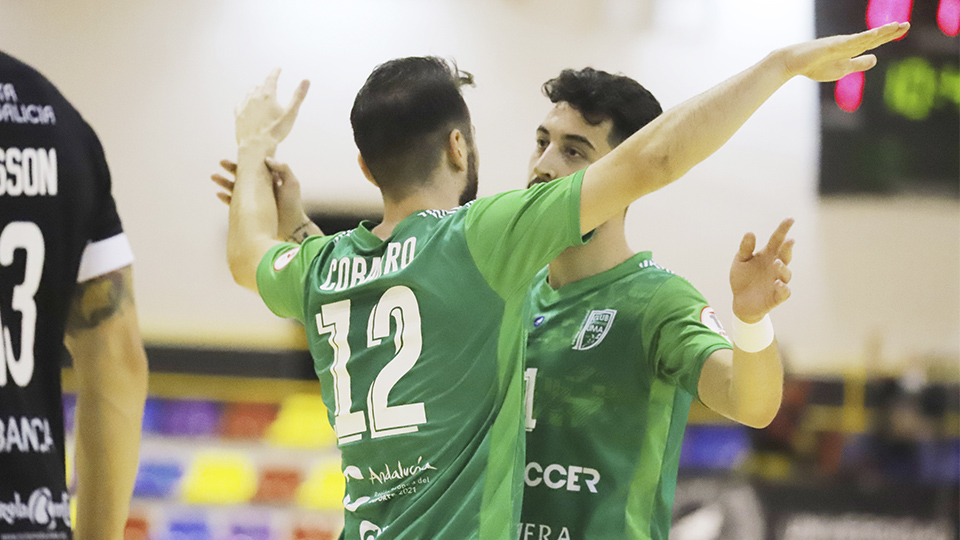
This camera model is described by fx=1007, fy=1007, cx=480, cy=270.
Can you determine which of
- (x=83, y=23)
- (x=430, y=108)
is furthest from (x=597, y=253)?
(x=83, y=23)

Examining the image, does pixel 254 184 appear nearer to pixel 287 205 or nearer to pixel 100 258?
pixel 287 205

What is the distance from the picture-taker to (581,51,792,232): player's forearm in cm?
199

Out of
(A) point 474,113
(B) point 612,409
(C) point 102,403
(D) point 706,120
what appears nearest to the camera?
(D) point 706,120

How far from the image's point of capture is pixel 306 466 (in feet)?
23.2

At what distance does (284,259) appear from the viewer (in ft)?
8.65

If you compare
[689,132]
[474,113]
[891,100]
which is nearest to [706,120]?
[689,132]

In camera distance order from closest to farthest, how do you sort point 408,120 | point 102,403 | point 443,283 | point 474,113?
point 102,403 → point 443,283 → point 408,120 → point 474,113

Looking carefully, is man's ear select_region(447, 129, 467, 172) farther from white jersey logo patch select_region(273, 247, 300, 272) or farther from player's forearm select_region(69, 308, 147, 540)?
player's forearm select_region(69, 308, 147, 540)

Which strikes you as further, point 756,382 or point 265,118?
point 265,118

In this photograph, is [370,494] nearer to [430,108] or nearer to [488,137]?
[430,108]

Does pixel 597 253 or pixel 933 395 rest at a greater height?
pixel 597 253

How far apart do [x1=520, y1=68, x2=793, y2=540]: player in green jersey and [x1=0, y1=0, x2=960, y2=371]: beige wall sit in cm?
532

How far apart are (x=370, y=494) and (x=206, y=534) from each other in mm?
4872

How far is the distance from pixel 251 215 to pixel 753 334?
1.47m
